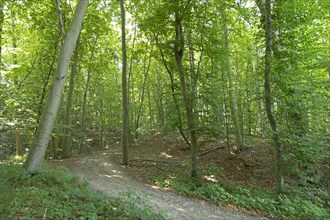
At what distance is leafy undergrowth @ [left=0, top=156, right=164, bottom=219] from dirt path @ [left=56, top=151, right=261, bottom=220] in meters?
1.04

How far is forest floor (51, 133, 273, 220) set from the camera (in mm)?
6734

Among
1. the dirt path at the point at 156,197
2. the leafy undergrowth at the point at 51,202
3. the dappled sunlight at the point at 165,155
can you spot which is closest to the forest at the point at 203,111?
the leafy undergrowth at the point at 51,202

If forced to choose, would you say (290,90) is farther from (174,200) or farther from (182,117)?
(174,200)

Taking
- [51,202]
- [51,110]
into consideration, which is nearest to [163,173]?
[51,110]

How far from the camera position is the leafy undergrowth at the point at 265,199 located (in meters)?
6.92

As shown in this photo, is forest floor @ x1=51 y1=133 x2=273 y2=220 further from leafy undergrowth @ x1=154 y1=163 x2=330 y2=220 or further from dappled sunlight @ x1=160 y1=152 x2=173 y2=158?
leafy undergrowth @ x1=154 y1=163 x2=330 y2=220

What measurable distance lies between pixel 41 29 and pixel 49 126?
9479mm

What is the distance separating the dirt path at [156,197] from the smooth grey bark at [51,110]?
6.79 feet

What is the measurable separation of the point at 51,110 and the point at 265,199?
7.05 m

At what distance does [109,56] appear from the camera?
1967 cm

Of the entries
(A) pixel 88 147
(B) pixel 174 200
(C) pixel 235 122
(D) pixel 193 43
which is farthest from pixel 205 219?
(A) pixel 88 147

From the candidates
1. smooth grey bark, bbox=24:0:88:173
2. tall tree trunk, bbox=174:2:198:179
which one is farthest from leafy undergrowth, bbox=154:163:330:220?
smooth grey bark, bbox=24:0:88:173

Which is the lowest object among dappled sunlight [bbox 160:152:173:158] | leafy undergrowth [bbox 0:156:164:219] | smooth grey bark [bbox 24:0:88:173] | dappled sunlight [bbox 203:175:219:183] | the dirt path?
dappled sunlight [bbox 203:175:219:183]

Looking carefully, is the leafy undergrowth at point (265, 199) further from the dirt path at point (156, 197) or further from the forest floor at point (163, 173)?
the dirt path at point (156, 197)
